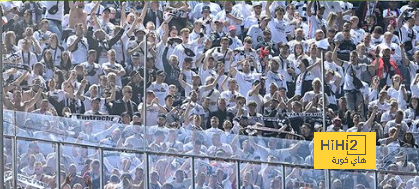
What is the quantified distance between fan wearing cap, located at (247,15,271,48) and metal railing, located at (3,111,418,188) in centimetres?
256

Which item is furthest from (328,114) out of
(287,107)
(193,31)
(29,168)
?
(29,168)

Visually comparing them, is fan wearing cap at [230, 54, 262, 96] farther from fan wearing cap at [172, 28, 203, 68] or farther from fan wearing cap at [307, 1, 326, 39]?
fan wearing cap at [307, 1, 326, 39]

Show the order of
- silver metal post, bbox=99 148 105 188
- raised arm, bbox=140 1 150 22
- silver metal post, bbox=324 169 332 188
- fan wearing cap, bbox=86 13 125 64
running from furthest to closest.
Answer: raised arm, bbox=140 1 150 22
fan wearing cap, bbox=86 13 125 64
silver metal post, bbox=99 148 105 188
silver metal post, bbox=324 169 332 188

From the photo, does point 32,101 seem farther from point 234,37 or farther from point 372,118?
point 372,118

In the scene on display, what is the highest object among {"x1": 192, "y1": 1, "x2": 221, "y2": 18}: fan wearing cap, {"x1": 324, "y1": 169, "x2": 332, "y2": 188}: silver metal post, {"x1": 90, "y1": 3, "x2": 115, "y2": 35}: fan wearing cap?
{"x1": 192, "y1": 1, "x2": 221, "y2": 18}: fan wearing cap

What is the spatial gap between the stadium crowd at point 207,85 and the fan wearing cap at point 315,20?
22 mm

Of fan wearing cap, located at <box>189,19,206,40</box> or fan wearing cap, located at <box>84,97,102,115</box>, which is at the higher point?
fan wearing cap, located at <box>189,19,206,40</box>

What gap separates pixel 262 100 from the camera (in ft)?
51.2

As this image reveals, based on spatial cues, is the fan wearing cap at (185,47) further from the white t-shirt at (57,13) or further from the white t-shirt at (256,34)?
the white t-shirt at (57,13)

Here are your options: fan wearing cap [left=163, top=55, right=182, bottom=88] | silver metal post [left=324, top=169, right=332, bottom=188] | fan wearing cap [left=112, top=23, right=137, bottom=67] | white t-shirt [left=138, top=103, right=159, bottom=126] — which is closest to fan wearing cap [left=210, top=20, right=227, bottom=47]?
fan wearing cap [left=163, top=55, right=182, bottom=88]

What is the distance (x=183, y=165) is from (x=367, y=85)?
3.06m

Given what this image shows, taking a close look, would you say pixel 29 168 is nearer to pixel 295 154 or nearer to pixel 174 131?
pixel 174 131

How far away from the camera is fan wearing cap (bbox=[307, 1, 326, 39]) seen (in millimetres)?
16297

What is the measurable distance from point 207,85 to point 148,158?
1.99 metres
